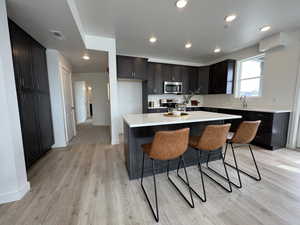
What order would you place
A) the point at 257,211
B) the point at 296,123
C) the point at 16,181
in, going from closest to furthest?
the point at 257,211, the point at 16,181, the point at 296,123

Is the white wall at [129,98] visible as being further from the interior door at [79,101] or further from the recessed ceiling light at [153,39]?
the interior door at [79,101]

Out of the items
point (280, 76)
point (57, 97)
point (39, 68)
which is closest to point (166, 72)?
point (280, 76)

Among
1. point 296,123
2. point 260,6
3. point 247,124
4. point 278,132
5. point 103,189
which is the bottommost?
point 103,189

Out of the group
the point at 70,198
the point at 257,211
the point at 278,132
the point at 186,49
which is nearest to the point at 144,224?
the point at 70,198

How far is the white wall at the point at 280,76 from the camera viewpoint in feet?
9.52

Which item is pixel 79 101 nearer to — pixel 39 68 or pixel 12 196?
pixel 39 68

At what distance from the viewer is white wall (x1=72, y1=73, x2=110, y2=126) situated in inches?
229

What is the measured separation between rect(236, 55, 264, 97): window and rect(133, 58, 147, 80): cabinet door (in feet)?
10.2

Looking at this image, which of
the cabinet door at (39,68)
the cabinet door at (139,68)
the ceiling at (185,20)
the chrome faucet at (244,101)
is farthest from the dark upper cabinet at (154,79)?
the cabinet door at (39,68)

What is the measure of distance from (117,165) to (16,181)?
1.35 metres

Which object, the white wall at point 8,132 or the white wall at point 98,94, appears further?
the white wall at point 98,94

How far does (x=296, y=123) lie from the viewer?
293 cm

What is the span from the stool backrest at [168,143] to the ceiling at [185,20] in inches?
78.4

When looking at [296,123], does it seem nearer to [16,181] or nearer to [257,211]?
[257,211]
